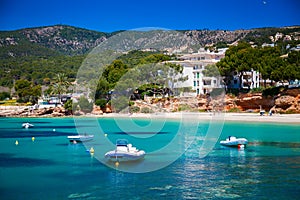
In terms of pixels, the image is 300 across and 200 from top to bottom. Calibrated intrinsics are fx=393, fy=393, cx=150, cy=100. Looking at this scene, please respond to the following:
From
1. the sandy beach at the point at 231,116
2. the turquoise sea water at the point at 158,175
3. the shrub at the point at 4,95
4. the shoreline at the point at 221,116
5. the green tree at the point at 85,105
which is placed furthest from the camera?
the shrub at the point at 4,95

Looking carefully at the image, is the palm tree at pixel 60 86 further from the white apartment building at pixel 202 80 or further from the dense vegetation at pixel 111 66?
the white apartment building at pixel 202 80

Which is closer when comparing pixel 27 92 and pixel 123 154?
pixel 123 154

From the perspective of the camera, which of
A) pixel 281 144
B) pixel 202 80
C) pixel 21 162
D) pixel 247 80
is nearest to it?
pixel 21 162

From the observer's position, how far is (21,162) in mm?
25922

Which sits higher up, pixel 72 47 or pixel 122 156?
pixel 72 47

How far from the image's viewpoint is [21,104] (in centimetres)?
9825

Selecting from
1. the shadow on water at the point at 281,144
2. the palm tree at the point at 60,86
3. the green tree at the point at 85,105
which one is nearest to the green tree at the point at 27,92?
the palm tree at the point at 60,86

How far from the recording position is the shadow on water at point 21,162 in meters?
25.0

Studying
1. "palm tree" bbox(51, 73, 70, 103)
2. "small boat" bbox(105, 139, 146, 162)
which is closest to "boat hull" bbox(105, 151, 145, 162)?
"small boat" bbox(105, 139, 146, 162)

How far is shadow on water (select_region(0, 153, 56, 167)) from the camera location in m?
25.0

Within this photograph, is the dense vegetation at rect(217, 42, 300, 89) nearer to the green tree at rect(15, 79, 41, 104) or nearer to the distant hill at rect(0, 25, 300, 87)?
the distant hill at rect(0, 25, 300, 87)

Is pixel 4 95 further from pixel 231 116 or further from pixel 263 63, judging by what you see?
pixel 263 63

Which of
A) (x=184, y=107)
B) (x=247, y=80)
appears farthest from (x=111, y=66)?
(x=247, y=80)

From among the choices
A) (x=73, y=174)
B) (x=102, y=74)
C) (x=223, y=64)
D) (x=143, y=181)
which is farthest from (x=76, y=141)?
(x=102, y=74)
